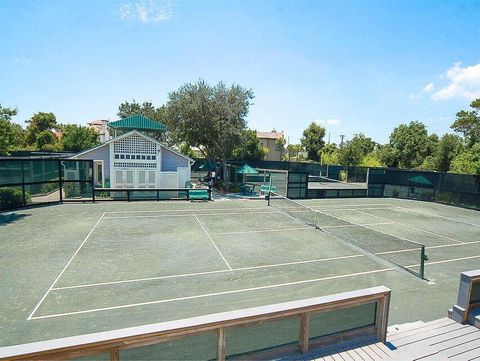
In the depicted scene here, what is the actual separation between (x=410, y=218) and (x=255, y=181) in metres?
24.2

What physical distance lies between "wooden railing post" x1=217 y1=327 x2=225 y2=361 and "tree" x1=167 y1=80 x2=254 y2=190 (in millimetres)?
29967

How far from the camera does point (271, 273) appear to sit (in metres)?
12.4

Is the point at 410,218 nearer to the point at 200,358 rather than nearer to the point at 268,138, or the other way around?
the point at 200,358

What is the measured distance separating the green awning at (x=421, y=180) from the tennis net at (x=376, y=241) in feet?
59.8

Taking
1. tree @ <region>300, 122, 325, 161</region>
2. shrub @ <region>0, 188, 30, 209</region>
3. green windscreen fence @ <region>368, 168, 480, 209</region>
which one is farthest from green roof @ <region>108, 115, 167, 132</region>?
tree @ <region>300, 122, 325, 161</region>

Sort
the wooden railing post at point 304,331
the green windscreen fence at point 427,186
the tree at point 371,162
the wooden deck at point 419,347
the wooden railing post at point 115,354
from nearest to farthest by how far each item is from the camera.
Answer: the wooden railing post at point 115,354 < the wooden railing post at point 304,331 < the wooden deck at point 419,347 < the green windscreen fence at point 427,186 < the tree at point 371,162

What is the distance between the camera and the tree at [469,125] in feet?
138

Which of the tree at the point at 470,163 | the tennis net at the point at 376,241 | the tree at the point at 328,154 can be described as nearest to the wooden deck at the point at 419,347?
the tennis net at the point at 376,241

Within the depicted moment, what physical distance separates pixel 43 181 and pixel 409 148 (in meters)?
56.2

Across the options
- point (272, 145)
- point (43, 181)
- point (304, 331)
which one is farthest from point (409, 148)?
point (304, 331)

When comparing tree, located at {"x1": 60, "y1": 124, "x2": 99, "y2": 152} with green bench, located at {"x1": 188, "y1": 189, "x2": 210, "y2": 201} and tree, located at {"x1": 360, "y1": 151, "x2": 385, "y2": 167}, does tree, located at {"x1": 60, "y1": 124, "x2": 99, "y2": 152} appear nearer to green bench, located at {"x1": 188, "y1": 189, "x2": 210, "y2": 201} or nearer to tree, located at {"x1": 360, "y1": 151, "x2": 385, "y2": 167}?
green bench, located at {"x1": 188, "y1": 189, "x2": 210, "y2": 201}

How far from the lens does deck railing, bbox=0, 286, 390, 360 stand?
375 cm

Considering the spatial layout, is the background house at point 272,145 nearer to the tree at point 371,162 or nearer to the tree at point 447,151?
the tree at point 371,162

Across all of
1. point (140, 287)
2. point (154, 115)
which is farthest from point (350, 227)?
point (154, 115)
